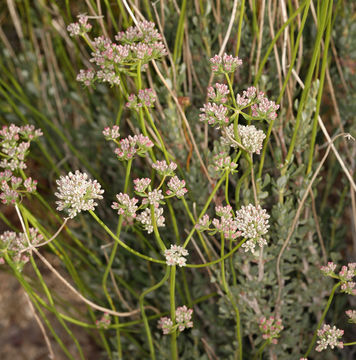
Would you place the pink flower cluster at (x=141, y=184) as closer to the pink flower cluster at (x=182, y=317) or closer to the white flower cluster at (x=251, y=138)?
the white flower cluster at (x=251, y=138)

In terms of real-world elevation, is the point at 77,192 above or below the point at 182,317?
above

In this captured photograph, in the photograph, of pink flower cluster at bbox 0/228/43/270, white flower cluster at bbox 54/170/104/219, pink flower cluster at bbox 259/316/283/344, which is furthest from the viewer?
pink flower cluster at bbox 259/316/283/344

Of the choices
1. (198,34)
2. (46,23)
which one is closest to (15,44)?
(46,23)

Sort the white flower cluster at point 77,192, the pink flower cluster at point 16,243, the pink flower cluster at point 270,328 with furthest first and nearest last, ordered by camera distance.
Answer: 1. the pink flower cluster at point 270,328
2. the pink flower cluster at point 16,243
3. the white flower cluster at point 77,192

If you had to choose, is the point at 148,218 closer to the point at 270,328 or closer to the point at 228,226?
the point at 228,226

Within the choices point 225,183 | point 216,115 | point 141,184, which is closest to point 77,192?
point 141,184

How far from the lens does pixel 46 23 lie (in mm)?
1329

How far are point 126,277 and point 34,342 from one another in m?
0.52

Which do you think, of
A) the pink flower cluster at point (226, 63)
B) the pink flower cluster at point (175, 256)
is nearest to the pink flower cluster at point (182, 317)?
the pink flower cluster at point (175, 256)

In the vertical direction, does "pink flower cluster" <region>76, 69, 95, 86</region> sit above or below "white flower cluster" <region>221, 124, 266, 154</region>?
above

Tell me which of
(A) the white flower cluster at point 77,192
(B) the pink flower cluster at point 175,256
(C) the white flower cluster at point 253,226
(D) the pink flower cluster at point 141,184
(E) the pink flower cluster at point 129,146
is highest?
(E) the pink flower cluster at point 129,146

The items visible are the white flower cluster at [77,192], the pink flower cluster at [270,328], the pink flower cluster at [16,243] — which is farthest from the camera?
the pink flower cluster at [270,328]

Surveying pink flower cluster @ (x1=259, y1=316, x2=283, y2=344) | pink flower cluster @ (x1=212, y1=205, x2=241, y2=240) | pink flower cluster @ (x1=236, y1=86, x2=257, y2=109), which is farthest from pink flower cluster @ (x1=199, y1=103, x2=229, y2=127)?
pink flower cluster @ (x1=259, y1=316, x2=283, y2=344)

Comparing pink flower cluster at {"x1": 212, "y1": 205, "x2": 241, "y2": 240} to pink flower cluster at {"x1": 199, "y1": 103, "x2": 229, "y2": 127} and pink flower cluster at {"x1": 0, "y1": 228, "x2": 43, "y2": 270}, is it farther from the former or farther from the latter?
pink flower cluster at {"x1": 0, "y1": 228, "x2": 43, "y2": 270}
